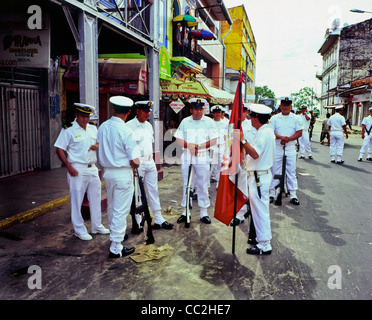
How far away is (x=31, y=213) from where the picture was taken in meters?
5.60

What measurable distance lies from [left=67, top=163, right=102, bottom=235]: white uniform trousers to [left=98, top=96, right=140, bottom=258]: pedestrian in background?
0.79 metres

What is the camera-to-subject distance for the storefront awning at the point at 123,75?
11.7 m

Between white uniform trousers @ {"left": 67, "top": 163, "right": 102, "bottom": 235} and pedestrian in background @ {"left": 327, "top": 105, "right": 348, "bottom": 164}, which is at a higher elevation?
pedestrian in background @ {"left": 327, "top": 105, "right": 348, "bottom": 164}

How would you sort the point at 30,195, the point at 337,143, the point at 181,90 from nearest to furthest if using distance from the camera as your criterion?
the point at 30,195 → the point at 337,143 → the point at 181,90

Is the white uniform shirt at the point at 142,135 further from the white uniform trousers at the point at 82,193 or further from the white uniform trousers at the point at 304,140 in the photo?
the white uniform trousers at the point at 304,140

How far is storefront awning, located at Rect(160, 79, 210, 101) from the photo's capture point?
13039mm

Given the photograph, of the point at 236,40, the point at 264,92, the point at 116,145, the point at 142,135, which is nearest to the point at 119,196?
the point at 116,145

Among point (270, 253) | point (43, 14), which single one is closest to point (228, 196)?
point (270, 253)

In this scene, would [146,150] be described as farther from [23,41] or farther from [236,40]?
[236,40]

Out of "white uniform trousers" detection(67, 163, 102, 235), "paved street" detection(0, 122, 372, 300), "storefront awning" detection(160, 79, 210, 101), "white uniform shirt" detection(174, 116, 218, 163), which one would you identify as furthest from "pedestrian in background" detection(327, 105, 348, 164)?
"white uniform trousers" detection(67, 163, 102, 235)

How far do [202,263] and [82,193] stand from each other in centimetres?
213

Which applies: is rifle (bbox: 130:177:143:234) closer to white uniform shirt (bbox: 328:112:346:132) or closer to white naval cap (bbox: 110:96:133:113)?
white naval cap (bbox: 110:96:133:113)
